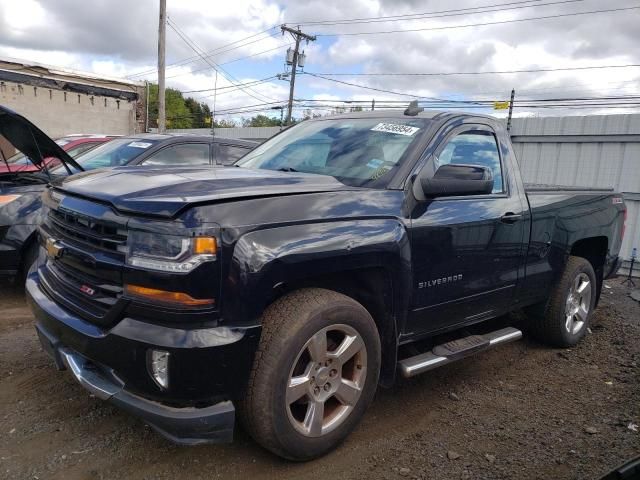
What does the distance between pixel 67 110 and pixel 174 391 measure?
22.0m

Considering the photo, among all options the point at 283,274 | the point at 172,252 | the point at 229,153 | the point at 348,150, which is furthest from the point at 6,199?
the point at 283,274

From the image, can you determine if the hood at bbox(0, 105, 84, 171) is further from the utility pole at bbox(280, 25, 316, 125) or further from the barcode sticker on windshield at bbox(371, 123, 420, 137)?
the utility pole at bbox(280, 25, 316, 125)

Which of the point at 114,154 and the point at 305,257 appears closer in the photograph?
the point at 305,257

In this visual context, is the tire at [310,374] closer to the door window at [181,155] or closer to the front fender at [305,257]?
the front fender at [305,257]

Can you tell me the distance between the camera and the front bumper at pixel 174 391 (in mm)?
2297

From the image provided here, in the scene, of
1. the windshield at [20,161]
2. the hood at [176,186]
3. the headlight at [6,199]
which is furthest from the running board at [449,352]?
the windshield at [20,161]

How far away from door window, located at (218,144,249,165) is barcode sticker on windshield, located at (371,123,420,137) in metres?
3.60

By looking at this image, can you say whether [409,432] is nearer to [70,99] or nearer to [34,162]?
[34,162]

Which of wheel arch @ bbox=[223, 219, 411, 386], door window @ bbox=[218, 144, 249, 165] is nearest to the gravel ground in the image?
wheel arch @ bbox=[223, 219, 411, 386]

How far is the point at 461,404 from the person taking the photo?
144 inches

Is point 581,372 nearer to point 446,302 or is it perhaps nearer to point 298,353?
point 446,302

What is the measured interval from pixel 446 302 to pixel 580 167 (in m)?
7.81

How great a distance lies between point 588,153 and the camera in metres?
9.69

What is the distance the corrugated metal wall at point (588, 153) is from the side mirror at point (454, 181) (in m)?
7.17
